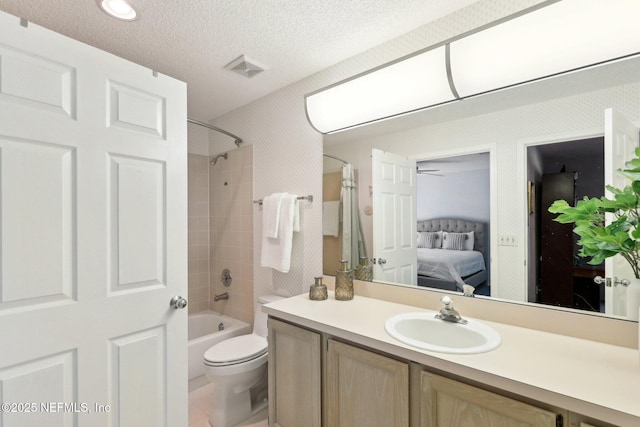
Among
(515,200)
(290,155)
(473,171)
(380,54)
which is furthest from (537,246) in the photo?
(290,155)

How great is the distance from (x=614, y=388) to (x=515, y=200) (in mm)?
751

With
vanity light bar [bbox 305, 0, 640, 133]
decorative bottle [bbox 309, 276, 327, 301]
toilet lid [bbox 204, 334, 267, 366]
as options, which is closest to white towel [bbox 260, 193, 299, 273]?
decorative bottle [bbox 309, 276, 327, 301]

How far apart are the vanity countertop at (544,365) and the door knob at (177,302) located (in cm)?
59

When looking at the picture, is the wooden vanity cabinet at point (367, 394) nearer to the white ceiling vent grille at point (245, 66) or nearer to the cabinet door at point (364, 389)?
the cabinet door at point (364, 389)

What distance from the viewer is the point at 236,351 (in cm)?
193

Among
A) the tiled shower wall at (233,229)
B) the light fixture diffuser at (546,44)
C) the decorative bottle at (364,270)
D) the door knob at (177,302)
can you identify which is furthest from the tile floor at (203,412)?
the light fixture diffuser at (546,44)

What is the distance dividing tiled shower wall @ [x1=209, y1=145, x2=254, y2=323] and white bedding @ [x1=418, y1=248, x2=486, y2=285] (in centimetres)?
154

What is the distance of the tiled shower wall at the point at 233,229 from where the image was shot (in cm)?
264

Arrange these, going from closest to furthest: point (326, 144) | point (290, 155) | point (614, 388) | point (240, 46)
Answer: point (614, 388) → point (240, 46) → point (326, 144) → point (290, 155)

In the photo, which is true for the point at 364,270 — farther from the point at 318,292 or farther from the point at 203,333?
the point at 203,333

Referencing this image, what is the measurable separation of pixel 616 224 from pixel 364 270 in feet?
3.83

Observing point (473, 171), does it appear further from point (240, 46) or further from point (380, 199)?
point (240, 46)

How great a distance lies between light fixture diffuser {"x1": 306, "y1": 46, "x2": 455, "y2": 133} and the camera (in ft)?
4.78

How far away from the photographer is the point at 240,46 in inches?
68.5
